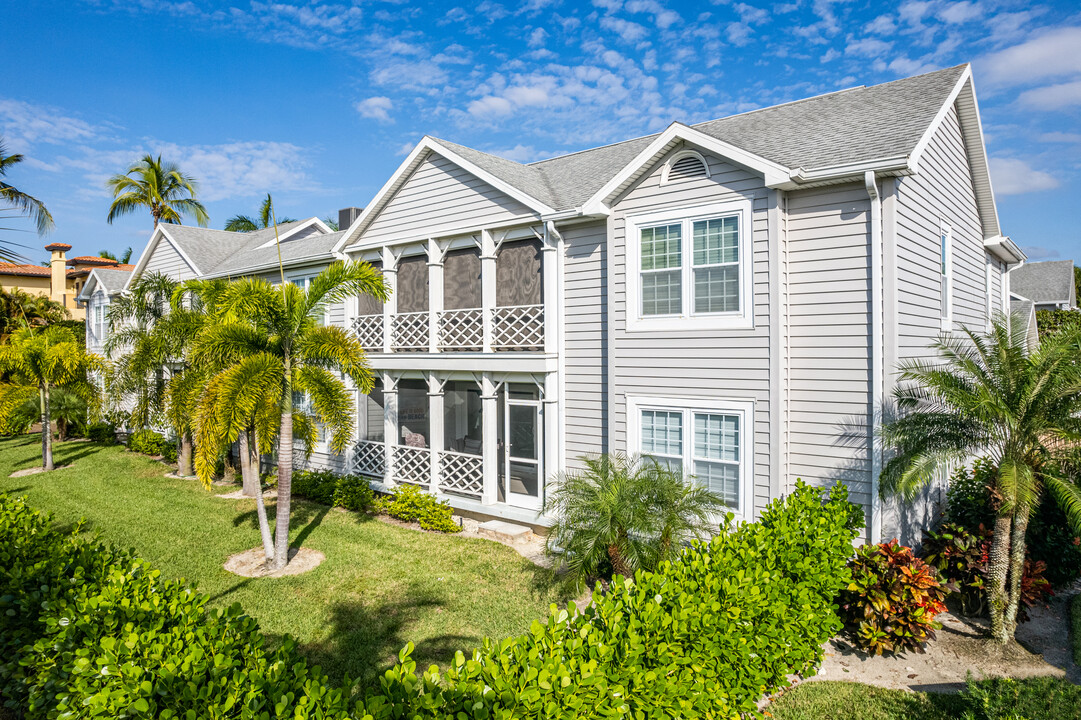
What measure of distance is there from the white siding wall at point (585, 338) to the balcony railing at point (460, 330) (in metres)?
0.75

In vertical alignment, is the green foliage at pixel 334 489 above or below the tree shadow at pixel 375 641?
above

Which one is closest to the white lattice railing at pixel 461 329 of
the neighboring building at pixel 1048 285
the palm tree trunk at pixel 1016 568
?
the palm tree trunk at pixel 1016 568

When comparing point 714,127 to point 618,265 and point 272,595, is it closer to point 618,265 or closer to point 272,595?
point 618,265

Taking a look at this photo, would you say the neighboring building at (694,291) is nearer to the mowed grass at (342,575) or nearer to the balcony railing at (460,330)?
the balcony railing at (460,330)

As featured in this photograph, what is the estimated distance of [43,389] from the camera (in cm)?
1925

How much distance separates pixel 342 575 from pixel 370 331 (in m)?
6.96

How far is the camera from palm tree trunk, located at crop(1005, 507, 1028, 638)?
7641 millimetres

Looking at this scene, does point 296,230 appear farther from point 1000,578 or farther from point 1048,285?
point 1048,285

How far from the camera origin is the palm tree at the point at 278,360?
9.73 meters

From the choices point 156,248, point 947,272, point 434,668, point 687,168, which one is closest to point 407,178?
point 687,168

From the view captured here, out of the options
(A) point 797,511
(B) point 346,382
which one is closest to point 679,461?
(A) point 797,511

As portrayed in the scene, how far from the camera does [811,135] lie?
10.3 meters

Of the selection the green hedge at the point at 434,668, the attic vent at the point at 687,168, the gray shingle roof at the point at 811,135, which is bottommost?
the green hedge at the point at 434,668

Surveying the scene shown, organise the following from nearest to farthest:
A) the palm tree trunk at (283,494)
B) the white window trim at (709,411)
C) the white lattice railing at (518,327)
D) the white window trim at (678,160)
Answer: the white window trim at (709,411) → the white window trim at (678,160) → the palm tree trunk at (283,494) → the white lattice railing at (518,327)
